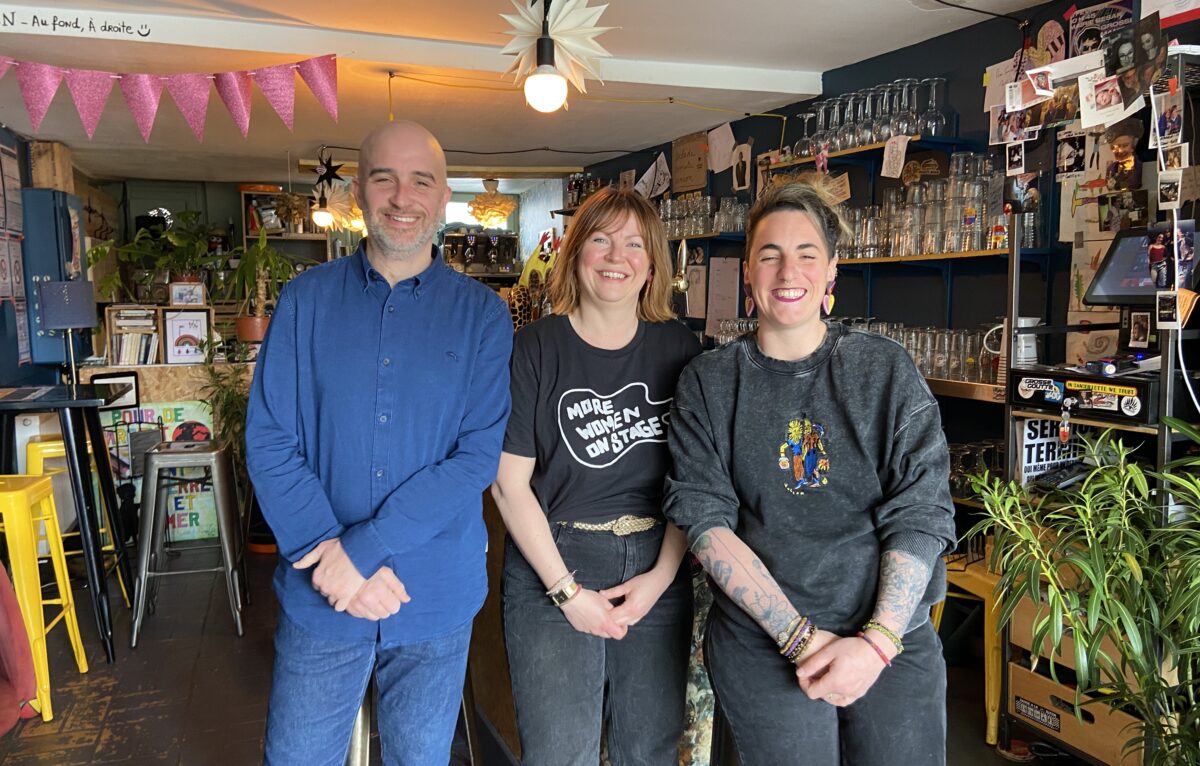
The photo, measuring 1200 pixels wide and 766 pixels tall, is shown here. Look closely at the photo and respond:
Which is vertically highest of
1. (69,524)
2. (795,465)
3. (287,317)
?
(287,317)

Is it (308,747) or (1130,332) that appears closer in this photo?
(308,747)

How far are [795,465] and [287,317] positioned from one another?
38.8 inches

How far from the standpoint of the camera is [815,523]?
5.10ft

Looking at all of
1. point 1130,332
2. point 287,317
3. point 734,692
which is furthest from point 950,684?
point 287,317

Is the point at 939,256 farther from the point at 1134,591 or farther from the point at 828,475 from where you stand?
the point at 828,475

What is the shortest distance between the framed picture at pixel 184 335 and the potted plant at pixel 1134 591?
457 cm

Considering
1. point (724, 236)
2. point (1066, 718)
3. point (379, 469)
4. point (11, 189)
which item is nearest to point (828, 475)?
point (379, 469)

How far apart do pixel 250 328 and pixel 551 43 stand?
3.03m

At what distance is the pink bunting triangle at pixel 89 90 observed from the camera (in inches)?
139

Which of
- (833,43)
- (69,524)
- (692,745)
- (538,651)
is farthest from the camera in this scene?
(69,524)

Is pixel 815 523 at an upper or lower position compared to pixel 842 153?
lower

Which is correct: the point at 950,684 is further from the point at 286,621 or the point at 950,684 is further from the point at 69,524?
the point at 69,524

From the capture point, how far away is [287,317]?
5.37ft

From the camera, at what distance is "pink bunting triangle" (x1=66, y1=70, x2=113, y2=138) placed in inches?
139
